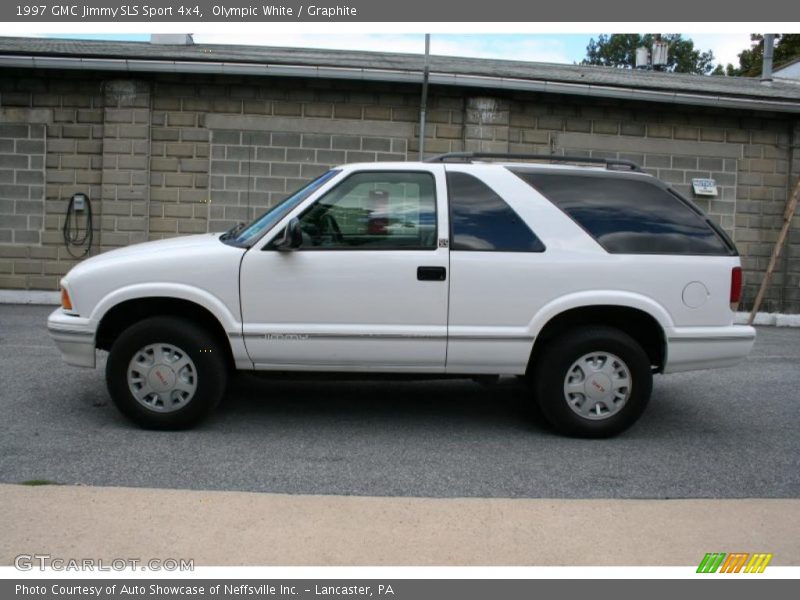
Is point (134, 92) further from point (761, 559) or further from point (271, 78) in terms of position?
point (761, 559)

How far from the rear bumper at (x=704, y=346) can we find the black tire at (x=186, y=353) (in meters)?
3.07

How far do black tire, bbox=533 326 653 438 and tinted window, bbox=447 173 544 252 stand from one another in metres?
0.68

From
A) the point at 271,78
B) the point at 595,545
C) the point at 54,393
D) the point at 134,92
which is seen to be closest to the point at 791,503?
the point at 595,545

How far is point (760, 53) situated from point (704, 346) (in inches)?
1537

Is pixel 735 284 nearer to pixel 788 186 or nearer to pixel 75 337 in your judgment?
pixel 75 337

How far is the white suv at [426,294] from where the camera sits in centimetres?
534

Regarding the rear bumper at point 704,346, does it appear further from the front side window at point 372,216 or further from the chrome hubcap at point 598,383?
the front side window at point 372,216

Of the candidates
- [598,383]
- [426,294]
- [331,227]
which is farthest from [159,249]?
[598,383]

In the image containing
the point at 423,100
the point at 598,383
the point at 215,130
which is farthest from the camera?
the point at 215,130

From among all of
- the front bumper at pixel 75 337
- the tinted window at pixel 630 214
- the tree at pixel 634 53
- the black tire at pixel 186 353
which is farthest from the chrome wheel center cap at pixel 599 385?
the tree at pixel 634 53

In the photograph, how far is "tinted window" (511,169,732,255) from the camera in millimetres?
5527

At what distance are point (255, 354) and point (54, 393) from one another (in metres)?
2.08

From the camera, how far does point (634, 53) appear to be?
5838 centimetres

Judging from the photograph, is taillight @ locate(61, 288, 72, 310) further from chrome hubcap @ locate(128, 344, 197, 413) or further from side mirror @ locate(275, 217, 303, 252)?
side mirror @ locate(275, 217, 303, 252)
